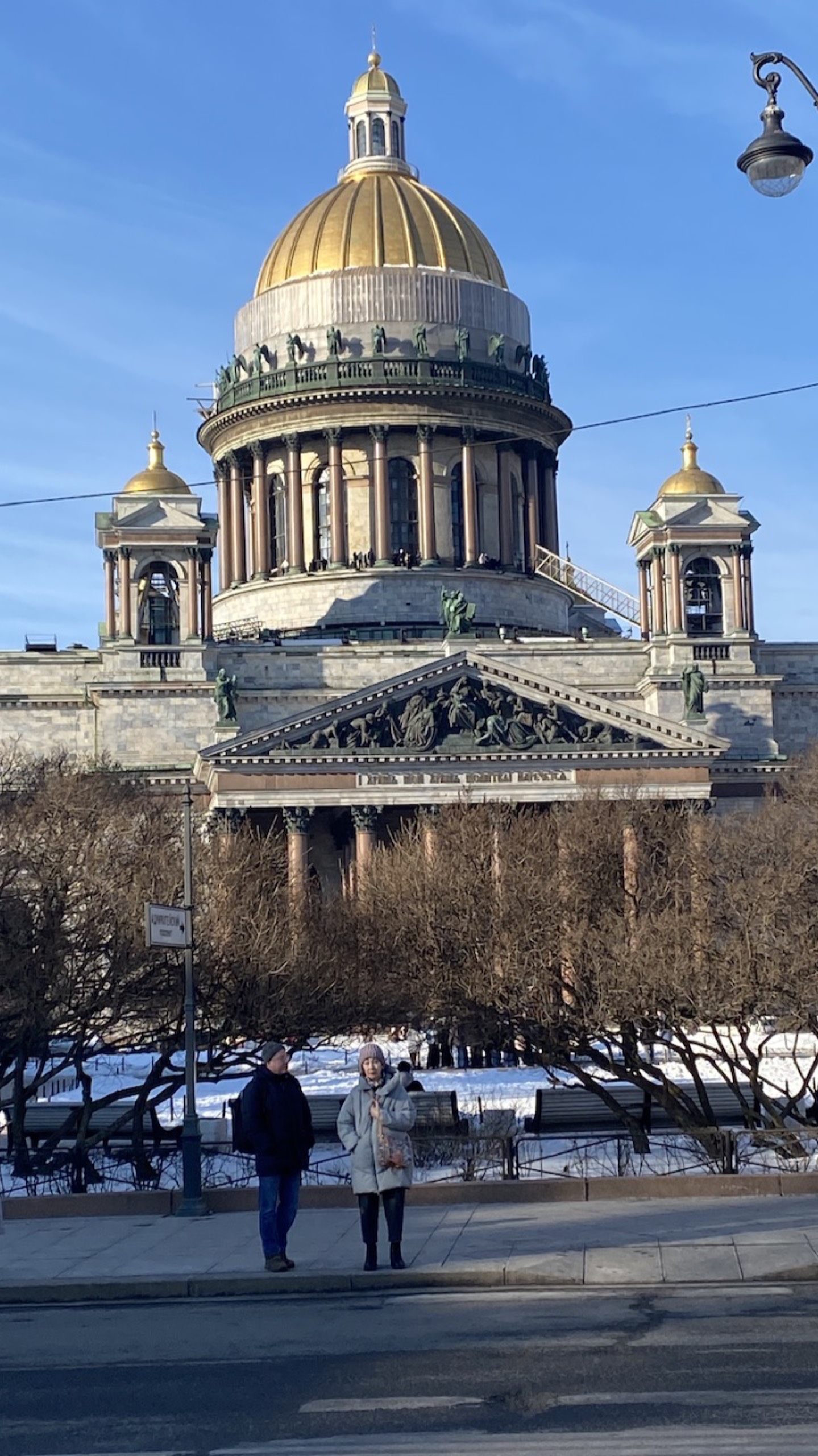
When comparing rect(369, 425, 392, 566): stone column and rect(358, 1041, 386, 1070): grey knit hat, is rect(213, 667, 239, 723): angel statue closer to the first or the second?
rect(369, 425, 392, 566): stone column

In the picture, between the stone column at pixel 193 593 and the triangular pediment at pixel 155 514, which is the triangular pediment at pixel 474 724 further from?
the triangular pediment at pixel 155 514

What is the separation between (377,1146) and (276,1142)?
96 centimetres

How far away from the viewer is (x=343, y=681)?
79375 mm

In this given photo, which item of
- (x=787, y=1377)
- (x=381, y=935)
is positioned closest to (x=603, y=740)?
(x=381, y=935)

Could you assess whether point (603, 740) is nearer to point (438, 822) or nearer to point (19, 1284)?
point (438, 822)

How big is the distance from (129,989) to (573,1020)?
6900mm

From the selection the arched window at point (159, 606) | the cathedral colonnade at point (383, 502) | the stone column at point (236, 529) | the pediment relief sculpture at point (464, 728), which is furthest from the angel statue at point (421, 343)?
the pediment relief sculpture at point (464, 728)

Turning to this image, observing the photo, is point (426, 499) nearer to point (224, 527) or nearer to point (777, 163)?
point (224, 527)

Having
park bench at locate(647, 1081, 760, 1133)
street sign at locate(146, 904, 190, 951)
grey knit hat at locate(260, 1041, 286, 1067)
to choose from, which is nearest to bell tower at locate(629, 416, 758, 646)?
park bench at locate(647, 1081, 760, 1133)

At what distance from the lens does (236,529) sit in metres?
93.1

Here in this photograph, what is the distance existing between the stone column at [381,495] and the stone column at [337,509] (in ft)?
4.21

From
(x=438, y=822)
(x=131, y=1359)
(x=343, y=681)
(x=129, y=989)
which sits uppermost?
(x=343, y=681)

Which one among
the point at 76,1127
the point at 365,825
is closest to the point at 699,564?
the point at 365,825

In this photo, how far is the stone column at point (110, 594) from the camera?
7962cm
